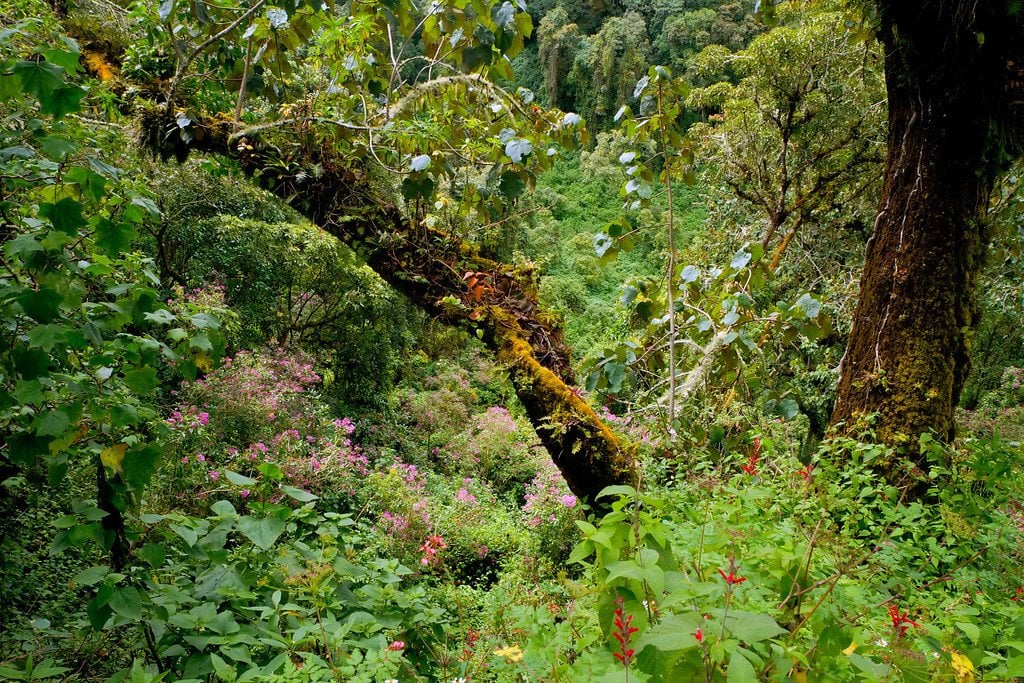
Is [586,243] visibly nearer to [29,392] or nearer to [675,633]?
[29,392]

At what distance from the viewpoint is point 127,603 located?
1.29 meters

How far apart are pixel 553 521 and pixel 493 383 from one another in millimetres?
2566

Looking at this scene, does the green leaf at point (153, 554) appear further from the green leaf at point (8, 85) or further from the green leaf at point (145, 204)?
the green leaf at point (8, 85)

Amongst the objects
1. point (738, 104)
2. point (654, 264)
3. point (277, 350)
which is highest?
point (738, 104)

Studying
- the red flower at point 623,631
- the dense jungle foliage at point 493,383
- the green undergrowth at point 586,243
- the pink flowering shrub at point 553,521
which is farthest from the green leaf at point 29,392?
the green undergrowth at point 586,243

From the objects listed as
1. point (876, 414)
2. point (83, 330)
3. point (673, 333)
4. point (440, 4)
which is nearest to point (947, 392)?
point (876, 414)

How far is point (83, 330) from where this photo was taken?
1.27 metres

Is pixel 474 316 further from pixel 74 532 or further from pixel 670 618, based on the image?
pixel 670 618

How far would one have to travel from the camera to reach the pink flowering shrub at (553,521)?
493 centimetres

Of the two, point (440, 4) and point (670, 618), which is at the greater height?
point (440, 4)

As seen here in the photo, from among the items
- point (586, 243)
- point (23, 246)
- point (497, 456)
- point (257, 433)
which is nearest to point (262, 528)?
point (23, 246)

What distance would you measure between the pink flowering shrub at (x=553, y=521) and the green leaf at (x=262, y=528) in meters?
3.19

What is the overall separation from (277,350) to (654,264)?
1119cm

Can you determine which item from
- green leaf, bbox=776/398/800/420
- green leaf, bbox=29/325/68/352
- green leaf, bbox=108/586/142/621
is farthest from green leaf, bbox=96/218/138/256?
green leaf, bbox=776/398/800/420
